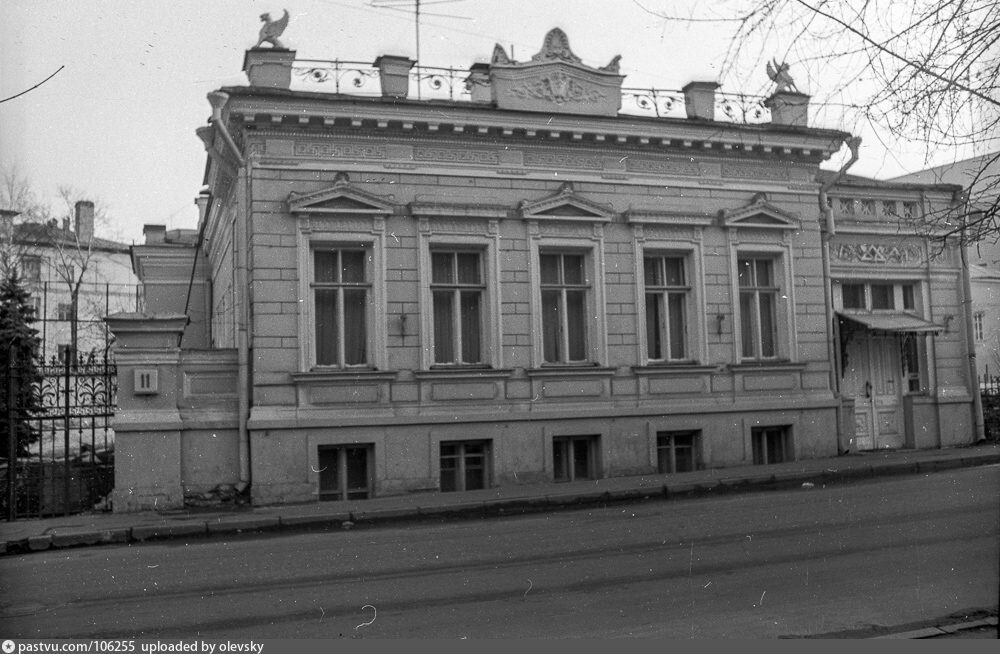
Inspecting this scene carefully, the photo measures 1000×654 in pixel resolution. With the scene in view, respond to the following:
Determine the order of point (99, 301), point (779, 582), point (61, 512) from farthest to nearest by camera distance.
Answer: point (99, 301) < point (61, 512) < point (779, 582)

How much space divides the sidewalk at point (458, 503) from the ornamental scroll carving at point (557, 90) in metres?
6.22

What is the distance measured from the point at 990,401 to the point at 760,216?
19.5 feet

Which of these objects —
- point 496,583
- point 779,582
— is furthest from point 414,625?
point 779,582

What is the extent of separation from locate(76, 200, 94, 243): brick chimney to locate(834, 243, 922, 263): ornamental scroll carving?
16.9m

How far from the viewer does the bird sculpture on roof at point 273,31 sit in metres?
13.9

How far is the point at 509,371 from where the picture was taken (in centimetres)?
1487

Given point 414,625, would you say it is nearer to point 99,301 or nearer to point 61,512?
point 61,512

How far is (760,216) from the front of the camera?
16406 millimetres

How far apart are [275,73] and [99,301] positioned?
26.7 metres

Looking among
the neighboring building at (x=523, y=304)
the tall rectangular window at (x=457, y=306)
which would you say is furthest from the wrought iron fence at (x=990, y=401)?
the tall rectangular window at (x=457, y=306)

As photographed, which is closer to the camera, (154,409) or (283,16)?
(154,409)

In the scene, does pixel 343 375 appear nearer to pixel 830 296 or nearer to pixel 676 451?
pixel 676 451

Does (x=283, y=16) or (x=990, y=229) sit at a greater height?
(x=283, y=16)

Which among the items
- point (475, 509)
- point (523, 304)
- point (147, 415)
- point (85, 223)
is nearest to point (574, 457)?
point (523, 304)
